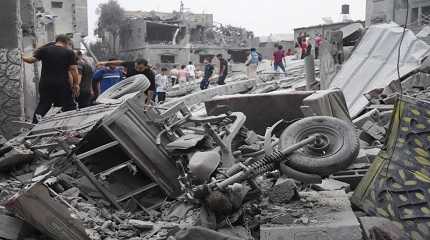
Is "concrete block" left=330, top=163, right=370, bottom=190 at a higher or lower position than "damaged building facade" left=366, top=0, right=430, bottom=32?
lower

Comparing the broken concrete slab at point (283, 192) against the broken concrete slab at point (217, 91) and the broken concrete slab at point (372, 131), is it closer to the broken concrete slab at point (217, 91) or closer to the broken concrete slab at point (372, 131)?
the broken concrete slab at point (372, 131)

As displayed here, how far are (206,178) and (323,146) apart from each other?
1245 millimetres

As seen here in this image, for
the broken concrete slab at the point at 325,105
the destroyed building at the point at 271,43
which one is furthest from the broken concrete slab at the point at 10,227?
the destroyed building at the point at 271,43

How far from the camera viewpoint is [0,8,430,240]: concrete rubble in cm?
407

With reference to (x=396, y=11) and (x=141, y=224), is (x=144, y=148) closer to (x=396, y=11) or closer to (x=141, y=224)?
(x=141, y=224)

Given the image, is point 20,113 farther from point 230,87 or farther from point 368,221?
point 230,87

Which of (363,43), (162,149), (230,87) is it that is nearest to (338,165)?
(162,149)

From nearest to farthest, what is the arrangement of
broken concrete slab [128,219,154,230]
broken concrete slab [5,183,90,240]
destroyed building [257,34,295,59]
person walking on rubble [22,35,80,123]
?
broken concrete slab [5,183,90,240]
broken concrete slab [128,219,154,230]
person walking on rubble [22,35,80,123]
destroyed building [257,34,295,59]

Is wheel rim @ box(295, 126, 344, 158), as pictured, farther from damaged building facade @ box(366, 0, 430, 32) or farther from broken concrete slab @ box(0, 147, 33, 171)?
damaged building facade @ box(366, 0, 430, 32)

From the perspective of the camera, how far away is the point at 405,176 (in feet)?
14.2

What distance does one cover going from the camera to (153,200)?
5.09m

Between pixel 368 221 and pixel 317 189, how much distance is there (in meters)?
0.82

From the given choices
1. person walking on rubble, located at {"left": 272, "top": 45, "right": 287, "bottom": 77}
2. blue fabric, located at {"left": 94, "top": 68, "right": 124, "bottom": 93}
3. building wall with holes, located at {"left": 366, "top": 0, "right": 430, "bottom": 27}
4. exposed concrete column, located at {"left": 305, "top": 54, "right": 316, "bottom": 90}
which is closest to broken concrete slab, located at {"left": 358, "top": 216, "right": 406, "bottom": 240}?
blue fabric, located at {"left": 94, "top": 68, "right": 124, "bottom": 93}

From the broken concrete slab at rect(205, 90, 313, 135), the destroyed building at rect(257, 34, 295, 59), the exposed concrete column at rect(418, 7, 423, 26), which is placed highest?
the exposed concrete column at rect(418, 7, 423, 26)
